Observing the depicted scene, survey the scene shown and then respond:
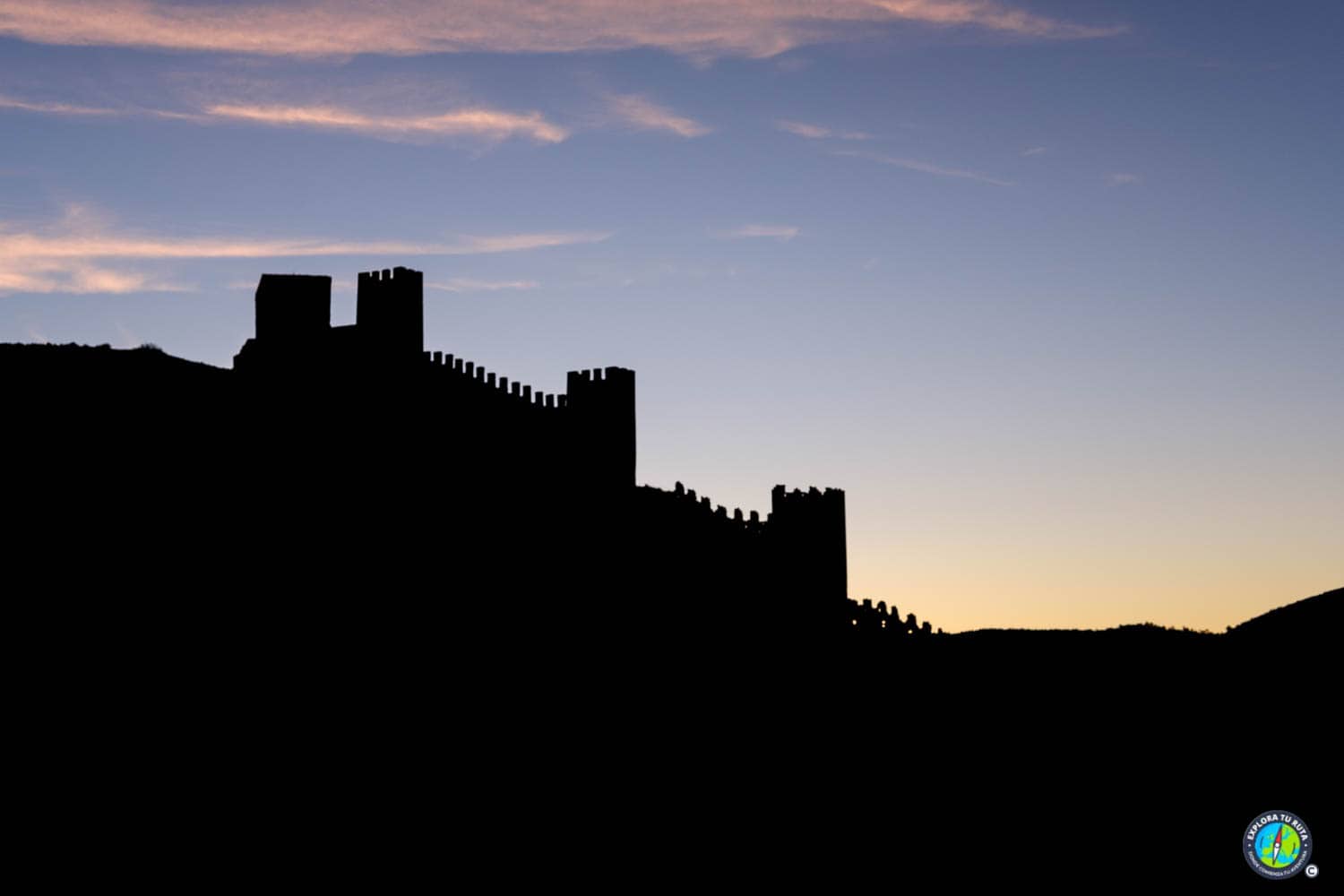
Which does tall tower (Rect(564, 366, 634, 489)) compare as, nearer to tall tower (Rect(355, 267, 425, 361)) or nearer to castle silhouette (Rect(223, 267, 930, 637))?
castle silhouette (Rect(223, 267, 930, 637))

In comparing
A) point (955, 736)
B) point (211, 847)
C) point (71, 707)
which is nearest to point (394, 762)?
point (211, 847)

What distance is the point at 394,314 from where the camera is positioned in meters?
45.0

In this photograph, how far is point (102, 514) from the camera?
47.7m

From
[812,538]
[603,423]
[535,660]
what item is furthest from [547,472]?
[812,538]

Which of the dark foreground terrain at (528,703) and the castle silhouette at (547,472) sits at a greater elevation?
the castle silhouette at (547,472)

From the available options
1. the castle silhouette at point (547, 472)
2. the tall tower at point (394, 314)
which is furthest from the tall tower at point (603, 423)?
the tall tower at point (394, 314)

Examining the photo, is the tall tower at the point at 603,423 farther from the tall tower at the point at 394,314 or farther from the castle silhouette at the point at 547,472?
the tall tower at the point at 394,314

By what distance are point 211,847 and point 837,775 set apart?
45.3 ft

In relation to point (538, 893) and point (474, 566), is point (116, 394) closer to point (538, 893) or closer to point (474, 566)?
point (474, 566)

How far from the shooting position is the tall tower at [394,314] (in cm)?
4503

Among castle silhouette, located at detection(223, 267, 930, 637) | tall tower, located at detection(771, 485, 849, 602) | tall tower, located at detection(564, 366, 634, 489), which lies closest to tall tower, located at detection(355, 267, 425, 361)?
castle silhouette, located at detection(223, 267, 930, 637)

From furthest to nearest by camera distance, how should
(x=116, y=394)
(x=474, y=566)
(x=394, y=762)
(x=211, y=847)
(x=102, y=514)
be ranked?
(x=116, y=394) → (x=102, y=514) → (x=474, y=566) → (x=394, y=762) → (x=211, y=847)

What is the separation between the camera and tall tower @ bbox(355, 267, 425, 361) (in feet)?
148

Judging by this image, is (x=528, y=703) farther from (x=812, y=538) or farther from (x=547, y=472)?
(x=812, y=538)
